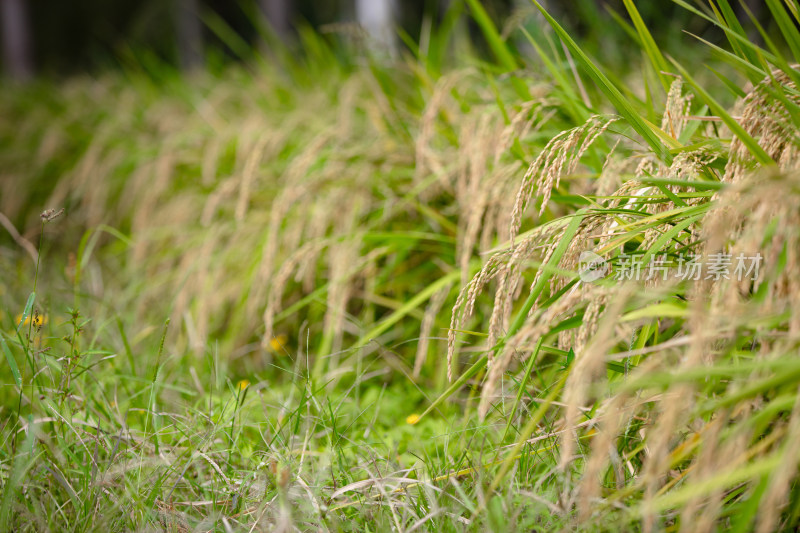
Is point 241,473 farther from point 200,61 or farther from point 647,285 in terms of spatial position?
point 200,61

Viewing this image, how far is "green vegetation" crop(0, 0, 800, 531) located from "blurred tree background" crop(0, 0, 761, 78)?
46.4 inches

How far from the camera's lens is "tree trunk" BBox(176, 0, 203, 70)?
6566mm

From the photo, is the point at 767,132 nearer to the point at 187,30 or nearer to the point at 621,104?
the point at 621,104

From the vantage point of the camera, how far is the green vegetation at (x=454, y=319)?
0.80 metres

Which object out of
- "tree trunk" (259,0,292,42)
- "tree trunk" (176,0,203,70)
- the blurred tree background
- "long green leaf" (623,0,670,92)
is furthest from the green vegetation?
"tree trunk" (176,0,203,70)

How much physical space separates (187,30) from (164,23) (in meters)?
0.36

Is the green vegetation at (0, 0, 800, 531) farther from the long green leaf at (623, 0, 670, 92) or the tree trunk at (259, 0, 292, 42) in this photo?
the tree trunk at (259, 0, 292, 42)

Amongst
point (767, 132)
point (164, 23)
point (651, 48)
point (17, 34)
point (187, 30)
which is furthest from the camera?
point (17, 34)

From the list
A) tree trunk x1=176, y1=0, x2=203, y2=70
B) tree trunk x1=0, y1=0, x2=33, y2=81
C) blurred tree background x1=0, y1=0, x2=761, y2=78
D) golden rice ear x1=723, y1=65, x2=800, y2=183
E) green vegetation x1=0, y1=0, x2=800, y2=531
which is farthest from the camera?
tree trunk x1=0, y1=0, x2=33, y2=81

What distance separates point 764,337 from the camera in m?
0.81

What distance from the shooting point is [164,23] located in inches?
275

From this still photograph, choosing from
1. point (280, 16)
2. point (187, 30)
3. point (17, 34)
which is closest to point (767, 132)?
point (280, 16)

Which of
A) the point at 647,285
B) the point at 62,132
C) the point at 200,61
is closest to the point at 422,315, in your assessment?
the point at 647,285

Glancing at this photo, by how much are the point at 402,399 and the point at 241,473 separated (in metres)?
0.56
